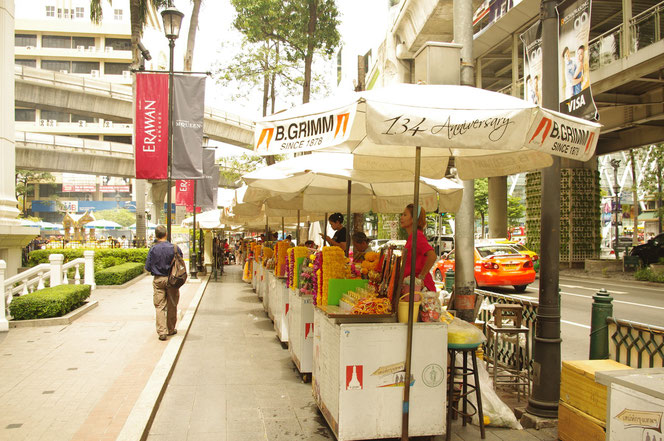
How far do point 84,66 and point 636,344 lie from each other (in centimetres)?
7990

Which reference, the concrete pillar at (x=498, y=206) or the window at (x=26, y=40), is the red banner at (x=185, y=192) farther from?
the window at (x=26, y=40)

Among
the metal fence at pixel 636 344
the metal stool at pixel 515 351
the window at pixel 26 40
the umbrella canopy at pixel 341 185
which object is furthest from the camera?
the window at pixel 26 40

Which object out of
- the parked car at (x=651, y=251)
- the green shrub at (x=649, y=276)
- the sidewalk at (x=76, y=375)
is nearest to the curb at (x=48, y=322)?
the sidewalk at (x=76, y=375)

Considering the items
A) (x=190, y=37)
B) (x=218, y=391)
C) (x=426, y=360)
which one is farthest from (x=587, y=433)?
(x=190, y=37)

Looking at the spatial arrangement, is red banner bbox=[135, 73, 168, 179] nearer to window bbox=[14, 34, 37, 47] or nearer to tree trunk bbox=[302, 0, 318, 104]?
tree trunk bbox=[302, 0, 318, 104]

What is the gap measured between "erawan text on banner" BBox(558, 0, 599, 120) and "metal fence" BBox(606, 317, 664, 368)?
2.72 metres

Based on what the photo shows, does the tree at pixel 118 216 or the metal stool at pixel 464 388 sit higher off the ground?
the tree at pixel 118 216

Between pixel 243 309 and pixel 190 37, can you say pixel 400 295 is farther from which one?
pixel 190 37

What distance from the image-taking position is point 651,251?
2412 cm

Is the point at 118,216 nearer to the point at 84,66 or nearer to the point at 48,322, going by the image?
the point at 84,66

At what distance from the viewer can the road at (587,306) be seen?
9805mm

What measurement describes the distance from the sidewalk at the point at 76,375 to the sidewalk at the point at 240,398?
0.49 m

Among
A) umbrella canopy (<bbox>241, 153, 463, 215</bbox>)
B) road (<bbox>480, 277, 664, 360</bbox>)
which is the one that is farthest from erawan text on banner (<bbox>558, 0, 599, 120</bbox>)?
road (<bbox>480, 277, 664, 360</bbox>)

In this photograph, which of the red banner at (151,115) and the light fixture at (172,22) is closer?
the light fixture at (172,22)
